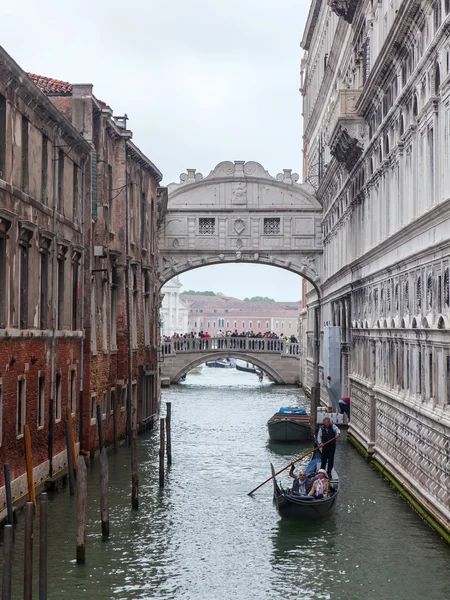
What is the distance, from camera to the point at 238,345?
52.4 m

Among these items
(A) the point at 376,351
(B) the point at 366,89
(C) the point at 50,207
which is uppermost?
(B) the point at 366,89

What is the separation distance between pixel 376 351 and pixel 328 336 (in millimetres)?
8267

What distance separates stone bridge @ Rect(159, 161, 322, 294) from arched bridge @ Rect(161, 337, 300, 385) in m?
15.7

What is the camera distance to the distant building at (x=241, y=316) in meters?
134

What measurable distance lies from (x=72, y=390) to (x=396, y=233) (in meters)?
6.59

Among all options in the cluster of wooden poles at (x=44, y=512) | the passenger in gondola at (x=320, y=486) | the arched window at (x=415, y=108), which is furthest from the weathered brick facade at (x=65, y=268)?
the arched window at (x=415, y=108)

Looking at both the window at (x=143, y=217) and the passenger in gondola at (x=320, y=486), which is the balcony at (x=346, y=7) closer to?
the window at (x=143, y=217)

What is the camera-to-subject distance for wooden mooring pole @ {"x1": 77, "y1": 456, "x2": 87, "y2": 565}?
12675 millimetres

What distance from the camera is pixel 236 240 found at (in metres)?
36.1

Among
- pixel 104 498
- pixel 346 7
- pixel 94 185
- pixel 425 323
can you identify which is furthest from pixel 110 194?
pixel 104 498

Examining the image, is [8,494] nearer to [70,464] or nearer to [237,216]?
[70,464]

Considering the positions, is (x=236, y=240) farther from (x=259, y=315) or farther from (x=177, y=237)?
(x=259, y=315)

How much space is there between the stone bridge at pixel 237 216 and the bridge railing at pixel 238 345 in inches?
631

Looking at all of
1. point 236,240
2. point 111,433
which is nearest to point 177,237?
point 236,240
